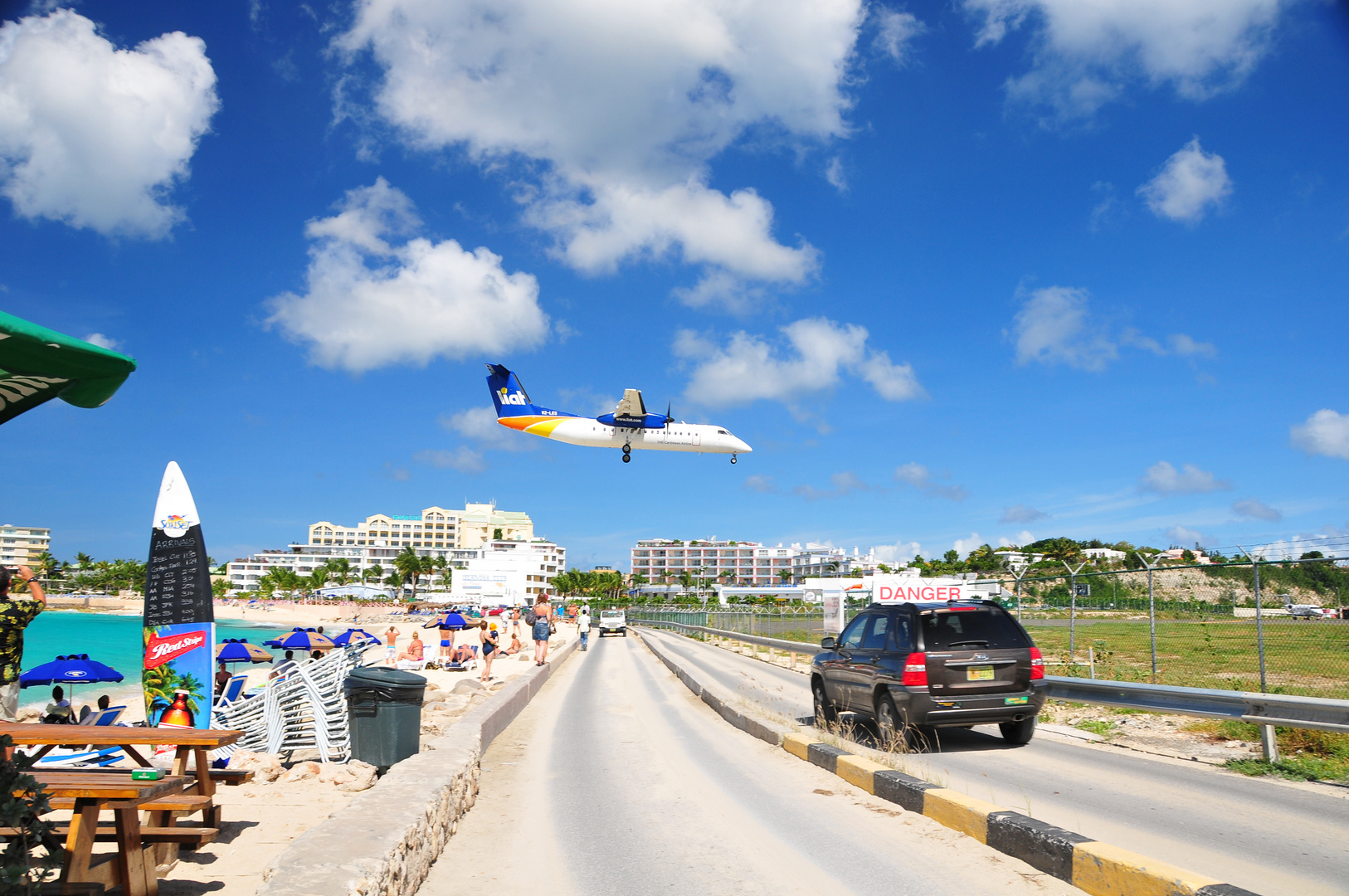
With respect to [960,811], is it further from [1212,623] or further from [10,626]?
[1212,623]

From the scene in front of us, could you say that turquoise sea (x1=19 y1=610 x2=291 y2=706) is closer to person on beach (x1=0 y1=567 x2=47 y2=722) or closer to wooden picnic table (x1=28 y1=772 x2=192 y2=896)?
person on beach (x1=0 y1=567 x2=47 y2=722)

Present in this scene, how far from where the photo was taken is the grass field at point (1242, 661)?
44.8 feet

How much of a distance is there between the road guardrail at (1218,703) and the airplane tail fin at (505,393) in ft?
104

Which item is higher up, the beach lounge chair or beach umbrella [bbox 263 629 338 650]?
the beach lounge chair

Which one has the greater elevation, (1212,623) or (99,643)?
(1212,623)

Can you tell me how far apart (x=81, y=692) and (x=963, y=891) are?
3472 centimetres

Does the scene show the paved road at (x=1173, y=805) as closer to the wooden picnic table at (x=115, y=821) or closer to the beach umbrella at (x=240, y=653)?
the wooden picnic table at (x=115, y=821)

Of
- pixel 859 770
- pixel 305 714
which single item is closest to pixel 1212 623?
pixel 859 770

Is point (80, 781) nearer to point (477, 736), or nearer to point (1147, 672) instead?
point (477, 736)

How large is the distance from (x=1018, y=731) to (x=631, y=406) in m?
27.3

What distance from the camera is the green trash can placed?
8805 mm

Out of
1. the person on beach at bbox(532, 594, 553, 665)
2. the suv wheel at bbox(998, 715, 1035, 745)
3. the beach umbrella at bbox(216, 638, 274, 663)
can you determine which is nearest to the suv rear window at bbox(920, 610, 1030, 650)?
the suv wheel at bbox(998, 715, 1035, 745)

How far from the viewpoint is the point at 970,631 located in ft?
31.3

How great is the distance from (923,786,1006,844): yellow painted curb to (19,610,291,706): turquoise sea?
1603 centimetres
